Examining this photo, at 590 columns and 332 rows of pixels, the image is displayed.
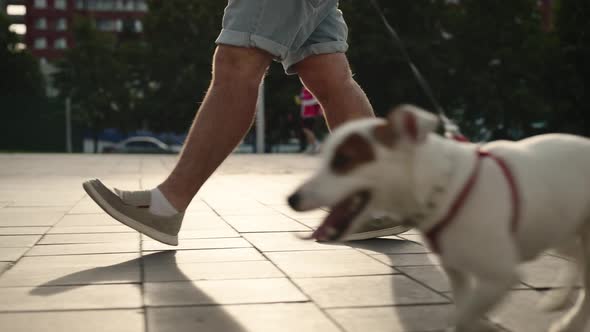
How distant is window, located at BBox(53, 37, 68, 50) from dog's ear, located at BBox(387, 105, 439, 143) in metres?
103

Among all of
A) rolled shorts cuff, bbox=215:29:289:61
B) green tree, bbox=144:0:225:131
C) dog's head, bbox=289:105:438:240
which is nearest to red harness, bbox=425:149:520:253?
dog's head, bbox=289:105:438:240

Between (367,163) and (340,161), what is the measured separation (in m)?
0.07

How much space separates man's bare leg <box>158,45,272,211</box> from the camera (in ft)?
13.4

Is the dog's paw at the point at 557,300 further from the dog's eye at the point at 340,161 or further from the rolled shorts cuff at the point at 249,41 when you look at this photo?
the rolled shorts cuff at the point at 249,41

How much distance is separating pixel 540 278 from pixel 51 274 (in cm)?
223

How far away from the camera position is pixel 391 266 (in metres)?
3.82

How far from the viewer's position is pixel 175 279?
354cm

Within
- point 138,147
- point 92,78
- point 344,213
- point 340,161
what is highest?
point 340,161

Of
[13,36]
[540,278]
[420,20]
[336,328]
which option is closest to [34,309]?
[336,328]

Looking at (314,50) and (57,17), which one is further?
(57,17)

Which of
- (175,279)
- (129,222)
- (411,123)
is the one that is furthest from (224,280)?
(411,123)

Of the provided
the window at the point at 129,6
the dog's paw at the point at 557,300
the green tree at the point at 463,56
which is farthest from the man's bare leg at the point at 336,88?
the window at the point at 129,6

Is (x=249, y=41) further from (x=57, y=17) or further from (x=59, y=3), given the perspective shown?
(x=59, y=3)

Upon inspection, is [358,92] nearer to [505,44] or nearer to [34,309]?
[34,309]
